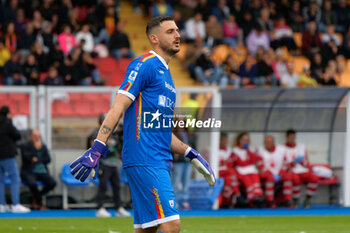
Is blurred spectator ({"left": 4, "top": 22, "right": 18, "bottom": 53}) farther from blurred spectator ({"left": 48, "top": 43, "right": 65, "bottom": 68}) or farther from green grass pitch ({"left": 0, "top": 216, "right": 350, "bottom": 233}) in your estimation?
green grass pitch ({"left": 0, "top": 216, "right": 350, "bottom": 233})

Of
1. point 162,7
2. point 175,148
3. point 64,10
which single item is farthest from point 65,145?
point 175,148

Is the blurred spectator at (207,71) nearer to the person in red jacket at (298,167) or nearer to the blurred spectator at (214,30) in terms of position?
the blurred spectator at (214,30)

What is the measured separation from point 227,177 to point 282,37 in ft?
29.1

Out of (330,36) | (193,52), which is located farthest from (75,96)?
(330,36)

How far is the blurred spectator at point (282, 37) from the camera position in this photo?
76.3 feet

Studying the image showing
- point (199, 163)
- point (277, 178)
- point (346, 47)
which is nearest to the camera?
point (199, 163)

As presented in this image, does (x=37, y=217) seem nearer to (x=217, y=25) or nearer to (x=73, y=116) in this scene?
(x=73, y=116)

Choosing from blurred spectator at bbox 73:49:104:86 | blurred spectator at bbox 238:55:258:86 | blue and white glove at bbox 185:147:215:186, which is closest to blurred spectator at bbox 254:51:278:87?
blurred spectator at bbox 238:55:258:86

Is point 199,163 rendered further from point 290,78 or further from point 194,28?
point 194,28

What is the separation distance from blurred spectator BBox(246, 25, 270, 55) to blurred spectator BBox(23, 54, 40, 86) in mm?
7101

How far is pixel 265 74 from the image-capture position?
20984 mm

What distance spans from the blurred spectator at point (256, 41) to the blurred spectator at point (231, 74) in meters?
1.56

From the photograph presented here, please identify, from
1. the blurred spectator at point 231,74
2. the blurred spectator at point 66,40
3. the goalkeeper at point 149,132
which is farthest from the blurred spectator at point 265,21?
the goalkeeper at point 149,132

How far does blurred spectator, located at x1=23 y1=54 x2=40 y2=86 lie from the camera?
18.2 meters
